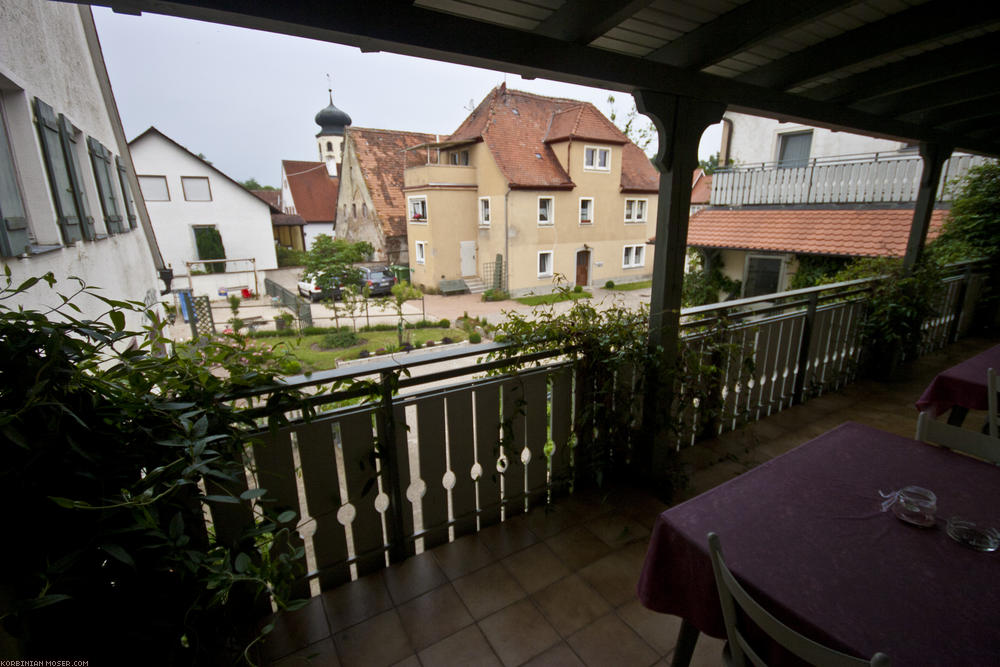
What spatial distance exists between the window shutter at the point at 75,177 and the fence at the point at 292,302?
28.3ft

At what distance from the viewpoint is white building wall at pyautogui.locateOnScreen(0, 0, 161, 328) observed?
2414mm

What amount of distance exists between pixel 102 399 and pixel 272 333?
1149 centimetres

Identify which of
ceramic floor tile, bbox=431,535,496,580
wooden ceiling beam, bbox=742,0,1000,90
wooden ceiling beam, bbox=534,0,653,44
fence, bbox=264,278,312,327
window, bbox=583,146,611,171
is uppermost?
window, bbox=583,146,611,171

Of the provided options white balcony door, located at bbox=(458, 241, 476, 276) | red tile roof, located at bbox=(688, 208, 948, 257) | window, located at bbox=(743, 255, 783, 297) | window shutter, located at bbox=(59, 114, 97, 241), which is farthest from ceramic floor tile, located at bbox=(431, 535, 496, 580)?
white balcony door, located at bbox=(458, 241, 476, 276)

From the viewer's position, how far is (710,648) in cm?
172

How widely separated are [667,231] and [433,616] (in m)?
2.21

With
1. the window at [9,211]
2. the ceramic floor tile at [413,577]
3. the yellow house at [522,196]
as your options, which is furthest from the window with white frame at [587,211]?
the ceramic floor tile at [413,577]

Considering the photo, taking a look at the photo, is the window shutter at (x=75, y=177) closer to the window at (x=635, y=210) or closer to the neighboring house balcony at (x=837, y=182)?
the neighboring house balcony at (x=837, y=182)

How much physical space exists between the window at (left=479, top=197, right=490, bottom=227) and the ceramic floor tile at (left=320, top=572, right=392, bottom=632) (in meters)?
14.9

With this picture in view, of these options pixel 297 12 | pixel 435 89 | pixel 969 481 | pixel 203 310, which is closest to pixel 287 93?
pixel 435 89

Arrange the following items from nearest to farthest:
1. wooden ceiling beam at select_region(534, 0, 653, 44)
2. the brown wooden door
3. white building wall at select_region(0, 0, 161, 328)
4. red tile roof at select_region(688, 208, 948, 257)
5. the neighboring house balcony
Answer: wooden ceiling beam at select_region(534, 0, 653, 44), white building wall at select_region(0, 0, 161, 328), red tile roof at select_region(688, 208, 948, 257), the neighboring house balcony, the brown wooden door

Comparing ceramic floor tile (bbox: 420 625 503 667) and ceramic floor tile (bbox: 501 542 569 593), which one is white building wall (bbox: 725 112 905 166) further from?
ceramic floor tile (bbox: 420 625 503 667)

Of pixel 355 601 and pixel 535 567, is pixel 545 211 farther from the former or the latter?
pixel 355 601

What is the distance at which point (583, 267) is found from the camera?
17391mm
